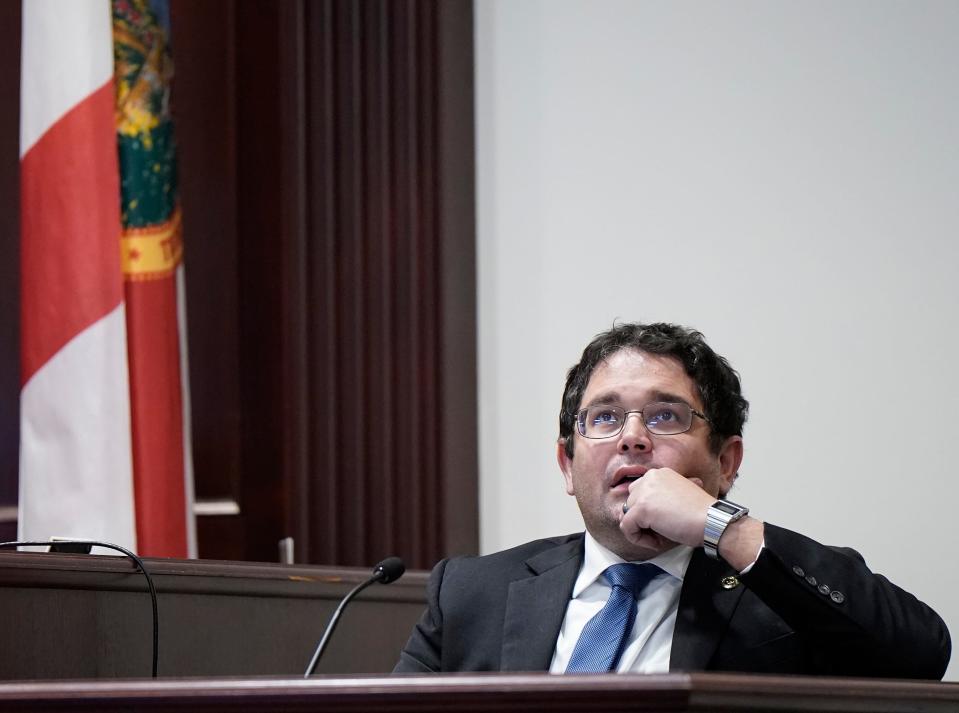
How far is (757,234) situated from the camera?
9.79 ft

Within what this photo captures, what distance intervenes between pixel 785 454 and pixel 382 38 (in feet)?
5.23

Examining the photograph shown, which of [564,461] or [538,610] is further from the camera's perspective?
[564,461]

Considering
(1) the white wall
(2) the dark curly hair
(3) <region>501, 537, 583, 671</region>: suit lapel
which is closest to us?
(3) <region>501, 537, 583, 671</region>: suit lapel

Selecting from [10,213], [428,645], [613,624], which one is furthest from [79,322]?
[613,624]

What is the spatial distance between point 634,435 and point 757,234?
1244 mm

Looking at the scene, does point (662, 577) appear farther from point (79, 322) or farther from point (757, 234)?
point (79, 322)

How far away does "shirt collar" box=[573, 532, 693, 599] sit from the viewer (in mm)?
1924

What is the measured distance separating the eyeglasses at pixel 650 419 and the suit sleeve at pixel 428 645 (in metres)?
0.40

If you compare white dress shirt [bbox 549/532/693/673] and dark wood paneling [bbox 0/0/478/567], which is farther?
dark wood paneling [bbox 0/0/478/567]

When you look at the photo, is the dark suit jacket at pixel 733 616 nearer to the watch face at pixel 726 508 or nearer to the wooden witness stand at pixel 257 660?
the watch face at pixel 726 508

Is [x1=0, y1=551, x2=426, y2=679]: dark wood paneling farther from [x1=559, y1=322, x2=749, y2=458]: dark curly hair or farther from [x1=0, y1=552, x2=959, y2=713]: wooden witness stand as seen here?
[x1=559, y1=322, x2=749, y2=458]: dark curly hair

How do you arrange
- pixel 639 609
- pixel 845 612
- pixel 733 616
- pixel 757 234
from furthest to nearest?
pixel 757 234 < pixel 639 609 < pixel 733 616 < pixel 845 612

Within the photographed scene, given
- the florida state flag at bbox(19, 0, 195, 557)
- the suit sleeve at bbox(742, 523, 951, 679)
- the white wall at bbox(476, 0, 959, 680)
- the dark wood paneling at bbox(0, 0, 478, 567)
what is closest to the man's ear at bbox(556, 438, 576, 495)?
the suit sleeve at bbox(742, 523, 951, 679)

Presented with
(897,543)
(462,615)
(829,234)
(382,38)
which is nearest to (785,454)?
(897,543)
